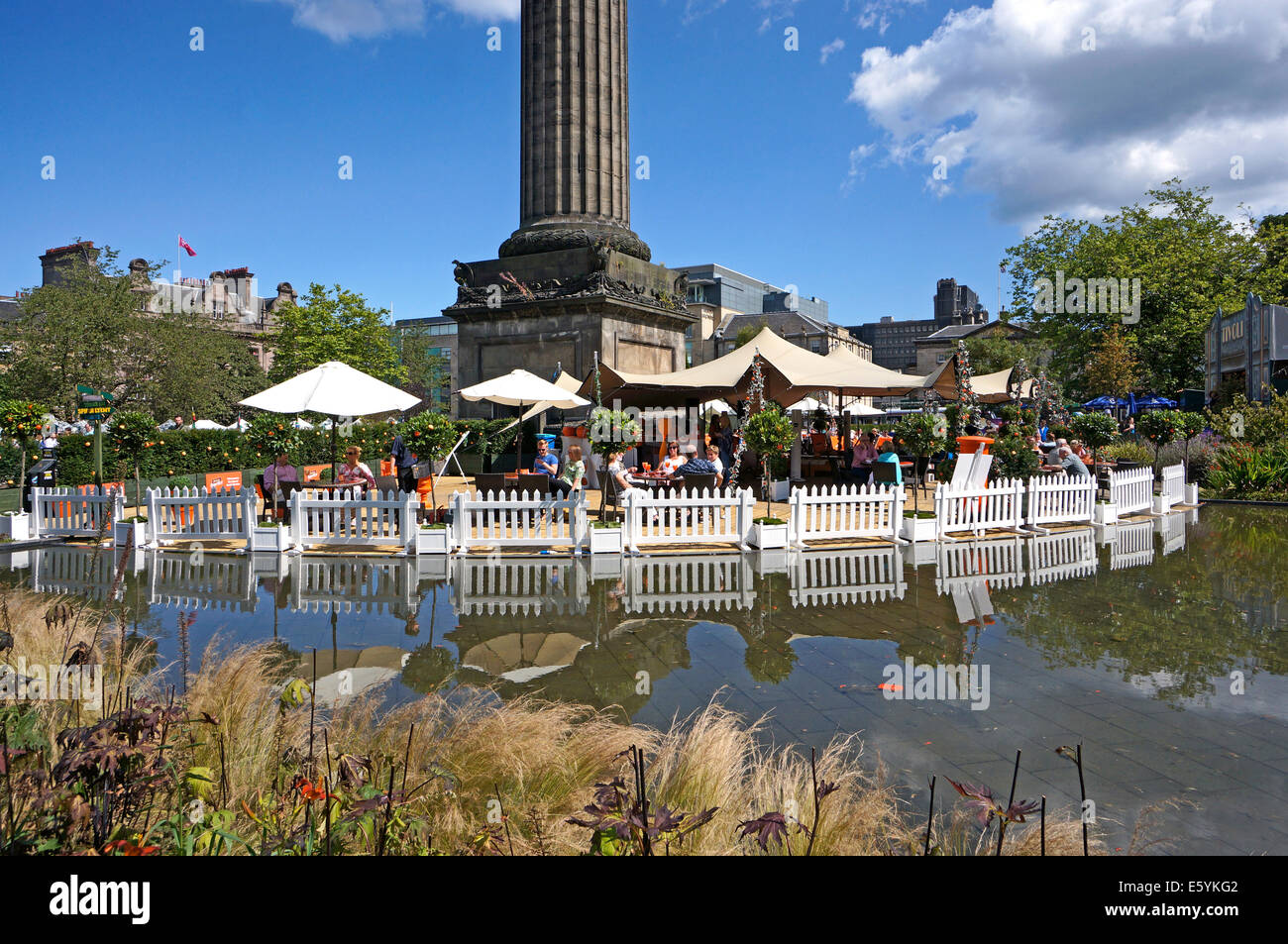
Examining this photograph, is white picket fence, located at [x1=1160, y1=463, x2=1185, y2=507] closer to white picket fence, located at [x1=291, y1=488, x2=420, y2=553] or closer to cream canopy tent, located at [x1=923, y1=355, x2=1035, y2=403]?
cream canopy tent, located at [x1=923, y1=355, x2=1035, y2=403]

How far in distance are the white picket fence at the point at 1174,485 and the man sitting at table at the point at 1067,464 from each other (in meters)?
1.70

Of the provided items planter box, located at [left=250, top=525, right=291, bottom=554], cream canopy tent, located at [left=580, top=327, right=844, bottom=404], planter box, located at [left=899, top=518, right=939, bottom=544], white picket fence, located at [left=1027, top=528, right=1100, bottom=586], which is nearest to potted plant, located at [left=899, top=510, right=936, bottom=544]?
planter box, located at [left=899, top=518, right=939, bottom=544]

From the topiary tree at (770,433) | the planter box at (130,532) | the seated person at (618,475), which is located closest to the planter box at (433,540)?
the seated person at (618,475)

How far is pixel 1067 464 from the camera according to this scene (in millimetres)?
16875

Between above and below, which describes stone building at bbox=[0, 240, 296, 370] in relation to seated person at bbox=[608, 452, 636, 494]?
above

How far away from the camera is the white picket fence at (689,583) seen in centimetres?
887

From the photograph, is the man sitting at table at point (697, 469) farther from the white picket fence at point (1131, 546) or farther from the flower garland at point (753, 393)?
the white picket fence at point (1131, 546)

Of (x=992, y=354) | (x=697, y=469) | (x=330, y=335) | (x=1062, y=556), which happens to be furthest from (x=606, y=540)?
(x=992, y=354)

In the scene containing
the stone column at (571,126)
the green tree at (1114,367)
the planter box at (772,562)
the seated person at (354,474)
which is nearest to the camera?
the planter box at (772,562)

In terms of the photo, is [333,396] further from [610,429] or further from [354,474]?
[610,429]

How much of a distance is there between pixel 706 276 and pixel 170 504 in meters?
107

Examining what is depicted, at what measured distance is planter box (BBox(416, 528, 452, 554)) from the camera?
39.5 feet

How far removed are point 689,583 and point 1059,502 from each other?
8.27 m
